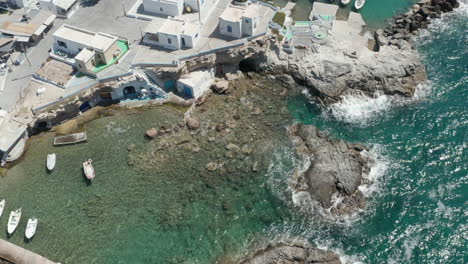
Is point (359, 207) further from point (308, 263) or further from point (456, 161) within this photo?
point (456, 161)

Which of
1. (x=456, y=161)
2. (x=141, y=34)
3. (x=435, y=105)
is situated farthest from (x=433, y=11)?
(x=141, y=34)

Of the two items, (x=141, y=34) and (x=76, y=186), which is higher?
(x=141, y=34)

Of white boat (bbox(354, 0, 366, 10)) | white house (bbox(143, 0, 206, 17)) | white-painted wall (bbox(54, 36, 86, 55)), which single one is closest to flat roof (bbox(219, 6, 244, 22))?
white house (bbox(143, 0, 206, 17))

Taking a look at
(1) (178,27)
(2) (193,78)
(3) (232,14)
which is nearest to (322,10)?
(3) (232,14)

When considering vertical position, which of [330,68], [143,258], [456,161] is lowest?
[143,258]

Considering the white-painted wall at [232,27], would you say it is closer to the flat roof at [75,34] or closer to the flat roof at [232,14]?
the flat roof at [232,14]

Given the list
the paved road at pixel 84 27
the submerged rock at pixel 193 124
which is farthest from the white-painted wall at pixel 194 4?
the submerged rock at pixel 193 124

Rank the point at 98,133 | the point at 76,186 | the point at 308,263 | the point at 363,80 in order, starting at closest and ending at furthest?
the point at 308,263 < the point at 76,186 < the point at 98,133 < the point at 363,80

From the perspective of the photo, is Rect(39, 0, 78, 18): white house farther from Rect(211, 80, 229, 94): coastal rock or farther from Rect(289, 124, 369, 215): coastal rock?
Rect(289, 124, 369, 215): coastal rock
